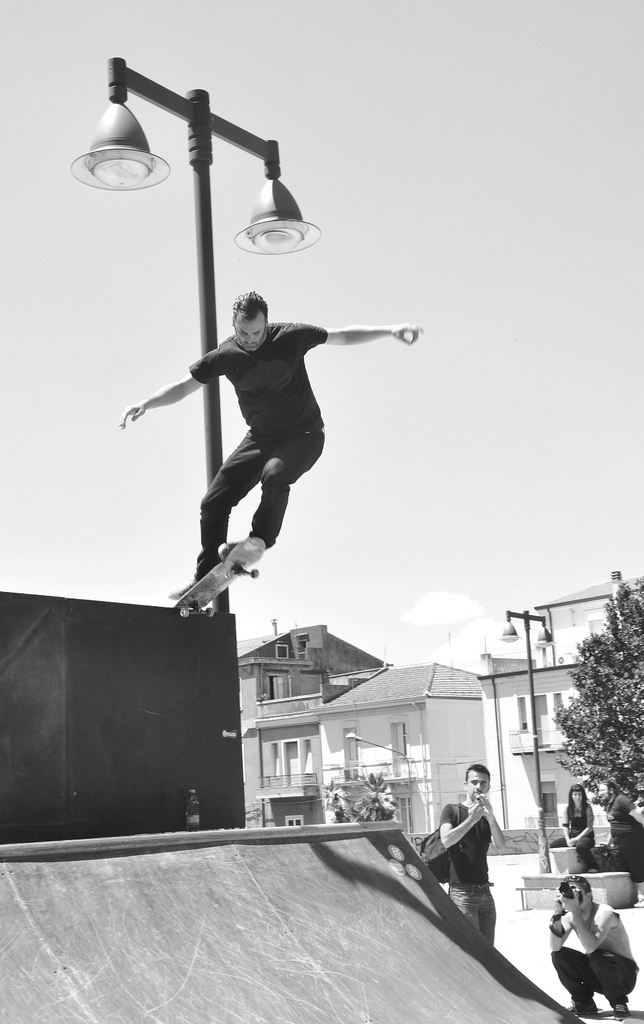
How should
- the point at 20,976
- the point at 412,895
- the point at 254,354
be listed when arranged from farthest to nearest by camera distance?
1. the point at 254,354
2. the point at 412,895
3. the point at 20,976

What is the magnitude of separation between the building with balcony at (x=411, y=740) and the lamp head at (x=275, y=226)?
50365mm

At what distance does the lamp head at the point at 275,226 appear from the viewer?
7.22m

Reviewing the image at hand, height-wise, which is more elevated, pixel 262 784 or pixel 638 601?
pixel 638 601

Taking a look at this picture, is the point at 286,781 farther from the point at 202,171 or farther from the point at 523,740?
the point at 202,171

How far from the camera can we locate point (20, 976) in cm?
369

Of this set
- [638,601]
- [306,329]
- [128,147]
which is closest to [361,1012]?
[306,329]

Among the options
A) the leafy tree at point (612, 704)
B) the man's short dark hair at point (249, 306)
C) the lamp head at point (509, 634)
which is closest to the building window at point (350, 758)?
the leafy tree at point (612, 704)

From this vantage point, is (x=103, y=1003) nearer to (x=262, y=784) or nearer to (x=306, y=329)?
(x=306, y=329)

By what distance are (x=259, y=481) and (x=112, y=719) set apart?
173 centimetres

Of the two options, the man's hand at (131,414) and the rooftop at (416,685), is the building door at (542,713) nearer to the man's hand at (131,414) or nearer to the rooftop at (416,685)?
the rooftop at (416,685)

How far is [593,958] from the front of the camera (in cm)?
762

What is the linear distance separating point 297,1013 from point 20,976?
1.08 m

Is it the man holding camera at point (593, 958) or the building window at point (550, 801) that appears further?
the building window at point (550, 801)

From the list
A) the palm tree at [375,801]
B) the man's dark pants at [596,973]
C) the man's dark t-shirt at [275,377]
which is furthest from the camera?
the palm tree at [375,801]
